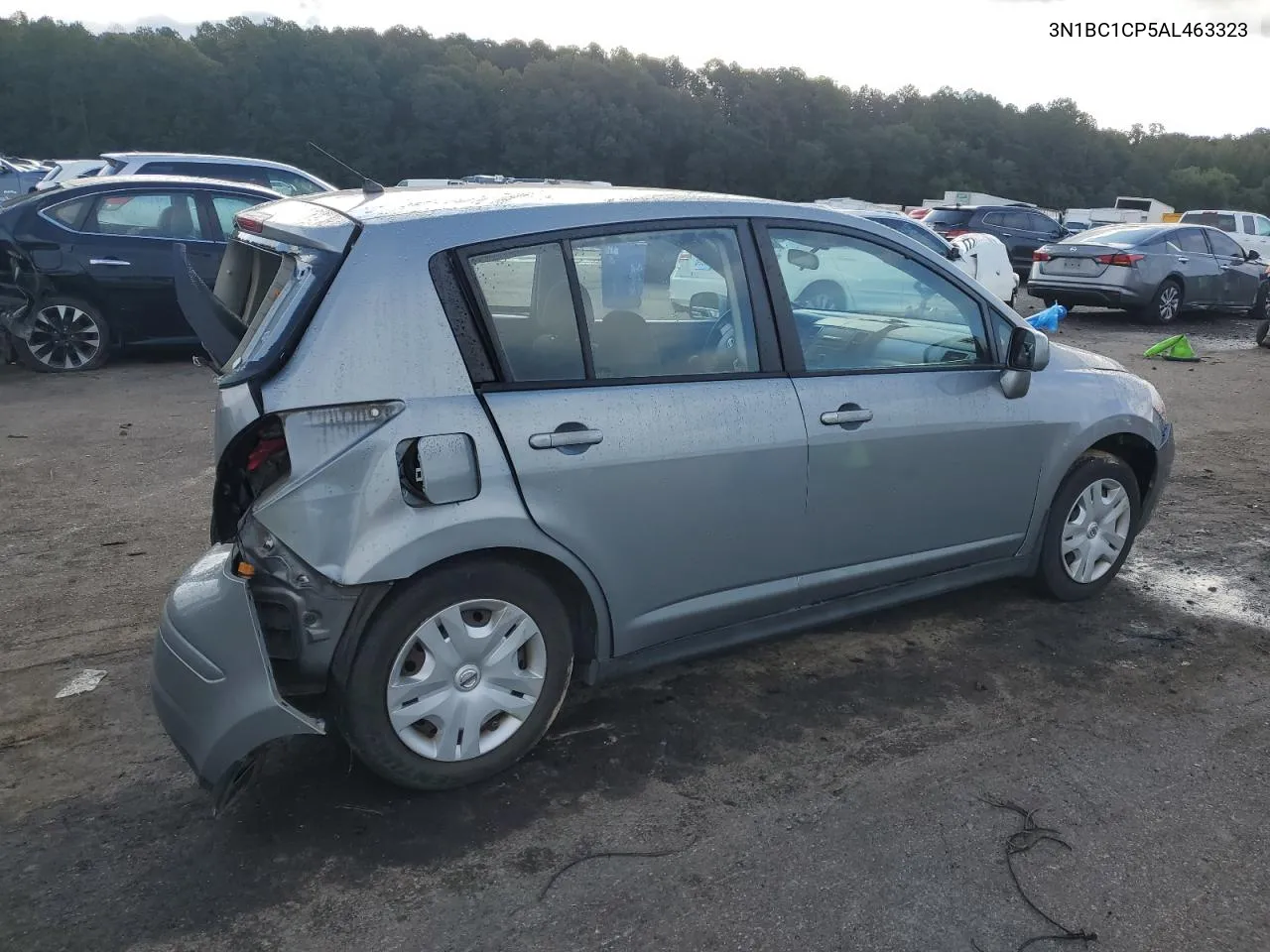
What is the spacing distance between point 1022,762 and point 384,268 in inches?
100

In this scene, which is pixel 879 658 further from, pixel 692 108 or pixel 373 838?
pixel 692 108

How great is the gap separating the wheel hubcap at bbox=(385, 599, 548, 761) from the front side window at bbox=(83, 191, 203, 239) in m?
8.17

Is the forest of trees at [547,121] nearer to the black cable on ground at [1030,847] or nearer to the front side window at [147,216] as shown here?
the front side window at [147,216]

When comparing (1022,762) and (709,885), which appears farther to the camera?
(1022,762)

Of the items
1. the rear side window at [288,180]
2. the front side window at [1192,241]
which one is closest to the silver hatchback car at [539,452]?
the rear side window at [288,180]

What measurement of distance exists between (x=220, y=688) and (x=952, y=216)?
Result: 21045 millimetres

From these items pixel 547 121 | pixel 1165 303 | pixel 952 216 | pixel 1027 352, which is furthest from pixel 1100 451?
pixel 547 121

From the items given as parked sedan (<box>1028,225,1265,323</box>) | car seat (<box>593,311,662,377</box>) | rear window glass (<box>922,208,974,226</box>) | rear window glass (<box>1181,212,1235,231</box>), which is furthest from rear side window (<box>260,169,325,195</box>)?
rear window glass (<box>1181,212,1235,231</box>)

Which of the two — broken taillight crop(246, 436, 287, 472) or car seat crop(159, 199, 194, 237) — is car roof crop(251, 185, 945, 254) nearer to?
broken taillight crop(246, 436, 287, 472)

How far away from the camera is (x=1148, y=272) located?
15.8 meters

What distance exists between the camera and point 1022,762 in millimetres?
3430

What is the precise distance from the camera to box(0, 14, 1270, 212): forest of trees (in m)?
59.8

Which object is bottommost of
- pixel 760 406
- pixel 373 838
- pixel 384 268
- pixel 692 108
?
pixel 373 838

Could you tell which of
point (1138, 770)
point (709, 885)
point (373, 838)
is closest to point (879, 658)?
point (1138, 770)
